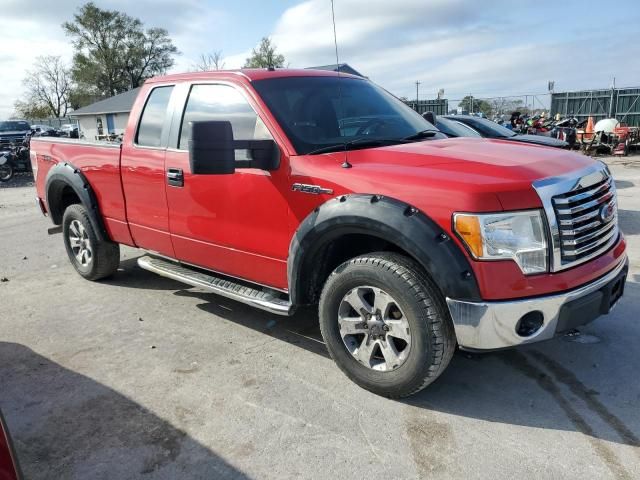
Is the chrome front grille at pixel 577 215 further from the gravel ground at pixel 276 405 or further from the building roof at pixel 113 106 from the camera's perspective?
the building roof at pixel 113 106

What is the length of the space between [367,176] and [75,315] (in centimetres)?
312

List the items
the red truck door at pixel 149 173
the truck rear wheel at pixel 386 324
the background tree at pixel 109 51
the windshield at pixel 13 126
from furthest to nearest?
the background tree at pixel 109 51
the windshield at pixel 13 126
the red truck door at pixel 149 173
the truck rear wheel at pixel 386 324

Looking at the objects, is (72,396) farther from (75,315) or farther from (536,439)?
(536,439)

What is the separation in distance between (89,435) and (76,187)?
2.92 metres

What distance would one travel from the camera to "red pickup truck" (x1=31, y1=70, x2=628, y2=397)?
2674mm

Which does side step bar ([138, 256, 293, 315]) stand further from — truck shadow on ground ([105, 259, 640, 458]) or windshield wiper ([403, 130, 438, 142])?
windshield wiper ([403, 130, 438, 142])

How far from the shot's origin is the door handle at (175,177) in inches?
158

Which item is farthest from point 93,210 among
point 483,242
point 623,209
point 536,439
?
point 623,209

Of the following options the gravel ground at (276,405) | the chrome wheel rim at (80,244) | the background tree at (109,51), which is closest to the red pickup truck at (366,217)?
the gravel ground at (276,405)

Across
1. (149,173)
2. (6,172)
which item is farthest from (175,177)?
(6,172)

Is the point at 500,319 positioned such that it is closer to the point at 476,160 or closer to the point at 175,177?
the point at 476,160

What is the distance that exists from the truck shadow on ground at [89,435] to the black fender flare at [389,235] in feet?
3.97

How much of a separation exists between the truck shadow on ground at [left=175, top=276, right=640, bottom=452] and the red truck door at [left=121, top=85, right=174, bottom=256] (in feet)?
4.53

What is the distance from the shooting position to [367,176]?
3016mm
